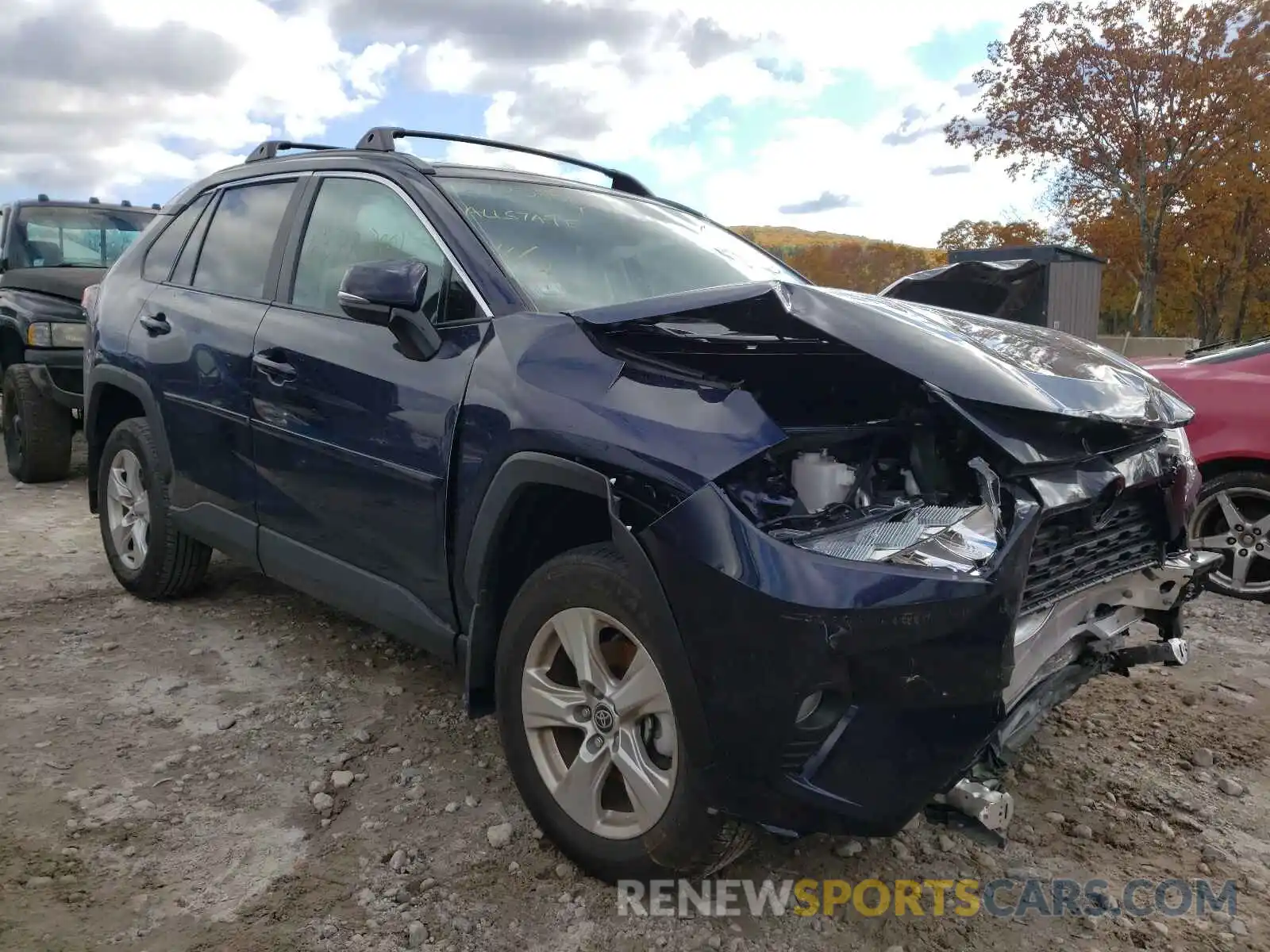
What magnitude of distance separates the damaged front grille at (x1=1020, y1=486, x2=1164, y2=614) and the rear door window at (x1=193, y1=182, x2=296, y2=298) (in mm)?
2814

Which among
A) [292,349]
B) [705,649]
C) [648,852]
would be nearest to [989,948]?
[648,852]

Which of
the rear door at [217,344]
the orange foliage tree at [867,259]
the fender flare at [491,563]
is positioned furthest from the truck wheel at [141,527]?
the orange foliage tree at [867,259]

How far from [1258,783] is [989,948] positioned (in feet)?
4.52

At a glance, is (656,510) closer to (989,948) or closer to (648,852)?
(648,852)

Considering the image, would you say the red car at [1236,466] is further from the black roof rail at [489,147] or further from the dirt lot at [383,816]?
the black roof rail at [489,147]

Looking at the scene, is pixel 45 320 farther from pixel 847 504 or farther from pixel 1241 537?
pixel 1241 537

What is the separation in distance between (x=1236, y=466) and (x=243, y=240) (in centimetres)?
475

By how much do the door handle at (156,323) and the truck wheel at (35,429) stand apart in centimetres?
363

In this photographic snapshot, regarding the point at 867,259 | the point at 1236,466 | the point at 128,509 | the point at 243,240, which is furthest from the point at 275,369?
the point at 867,259

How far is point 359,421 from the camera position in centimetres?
297

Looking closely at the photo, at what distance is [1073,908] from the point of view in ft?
7.93

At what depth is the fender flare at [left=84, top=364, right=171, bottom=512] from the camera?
412cm

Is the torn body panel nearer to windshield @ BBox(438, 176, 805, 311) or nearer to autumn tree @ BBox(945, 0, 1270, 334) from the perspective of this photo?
windshield @ BBox(438, 176, 805, 311)

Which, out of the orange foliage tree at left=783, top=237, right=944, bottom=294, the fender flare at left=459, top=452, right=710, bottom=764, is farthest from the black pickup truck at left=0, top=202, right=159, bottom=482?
the orange foliage tree at left=783, top=237, right=944, bottom=294
